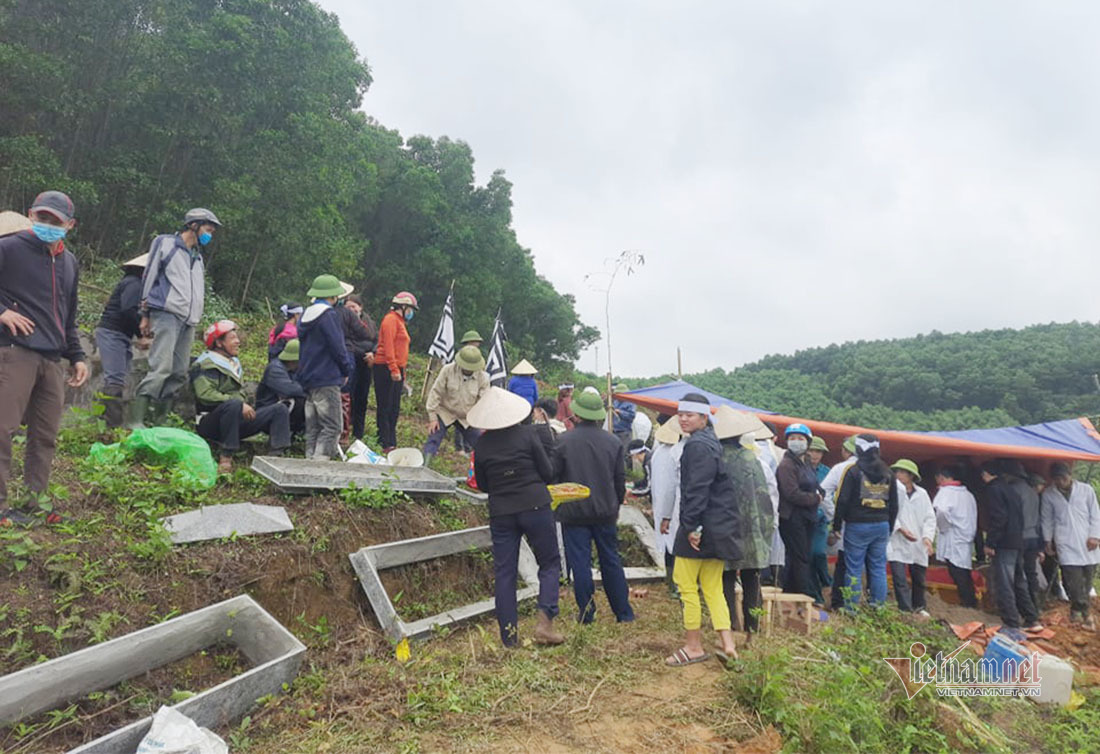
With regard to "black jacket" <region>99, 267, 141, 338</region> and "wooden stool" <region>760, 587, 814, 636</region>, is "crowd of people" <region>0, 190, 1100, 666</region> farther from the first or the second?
"wooden stool" <region>760, 587, 814, 636</region>

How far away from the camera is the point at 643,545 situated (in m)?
7.53

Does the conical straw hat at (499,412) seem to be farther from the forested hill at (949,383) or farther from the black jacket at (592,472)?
the forested hill at (949,383)


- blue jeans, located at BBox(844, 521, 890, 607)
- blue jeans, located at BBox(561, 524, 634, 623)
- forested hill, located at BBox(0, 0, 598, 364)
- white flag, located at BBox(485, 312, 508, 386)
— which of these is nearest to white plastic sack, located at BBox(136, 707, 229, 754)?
blue jeans, located at BBox(561, 524, 634, 623)

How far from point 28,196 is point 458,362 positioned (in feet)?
41.0

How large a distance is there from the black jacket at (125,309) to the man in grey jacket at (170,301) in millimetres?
173

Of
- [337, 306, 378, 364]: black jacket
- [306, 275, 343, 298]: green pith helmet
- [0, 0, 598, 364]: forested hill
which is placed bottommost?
[337, 306, 378, 364]: black jacket

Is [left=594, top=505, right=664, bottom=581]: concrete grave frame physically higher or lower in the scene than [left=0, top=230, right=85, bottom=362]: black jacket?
lower

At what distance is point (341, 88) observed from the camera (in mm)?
16766

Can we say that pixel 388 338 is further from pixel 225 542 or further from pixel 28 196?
pixel 28 196

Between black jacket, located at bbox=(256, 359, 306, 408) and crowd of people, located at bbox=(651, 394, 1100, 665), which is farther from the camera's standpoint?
black jacket, located at bbox=(256, 359, 306, 408)

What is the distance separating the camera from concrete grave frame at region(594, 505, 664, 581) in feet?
22.7

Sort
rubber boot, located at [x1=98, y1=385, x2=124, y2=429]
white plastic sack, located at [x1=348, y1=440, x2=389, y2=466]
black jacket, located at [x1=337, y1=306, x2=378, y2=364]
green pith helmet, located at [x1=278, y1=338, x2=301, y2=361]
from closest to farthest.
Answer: rubber boot, located at [x1=98, y1=385, x2=124, y2=429], white plastic sack, located at [x1=348, y1=440, x2=389, y2=466], green pith helmet, located at [x1=278, y1=338, x2=301, y2=361], black jacket, located at [x1=337, y1=306, x2=378, y2=364]

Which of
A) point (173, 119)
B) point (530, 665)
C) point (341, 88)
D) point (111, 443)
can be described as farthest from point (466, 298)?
point (530, 665)

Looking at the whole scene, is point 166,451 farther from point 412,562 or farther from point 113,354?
point 412,562
